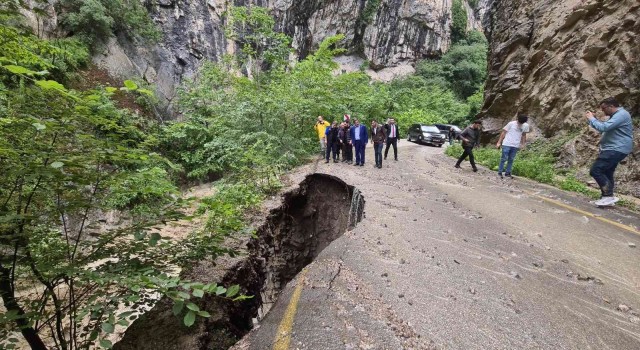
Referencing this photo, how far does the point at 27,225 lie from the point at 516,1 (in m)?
19.2

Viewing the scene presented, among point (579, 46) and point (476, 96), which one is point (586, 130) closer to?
point (579, 46)

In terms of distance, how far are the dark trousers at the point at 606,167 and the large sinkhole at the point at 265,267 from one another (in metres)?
4.45

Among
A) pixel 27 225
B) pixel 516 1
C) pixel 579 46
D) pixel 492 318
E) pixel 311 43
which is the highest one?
pixel 311 43

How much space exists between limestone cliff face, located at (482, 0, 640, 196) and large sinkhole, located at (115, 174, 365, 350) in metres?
6.89

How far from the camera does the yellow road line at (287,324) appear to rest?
9.25 feet

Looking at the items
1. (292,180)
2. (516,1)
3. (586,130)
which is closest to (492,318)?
(292,180)

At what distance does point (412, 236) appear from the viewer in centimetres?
507

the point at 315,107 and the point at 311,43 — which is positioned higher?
the point at 311,43

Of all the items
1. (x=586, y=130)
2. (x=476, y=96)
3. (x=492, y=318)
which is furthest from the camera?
(x=476, y=96)

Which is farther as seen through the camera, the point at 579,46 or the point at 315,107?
the point at 315,107

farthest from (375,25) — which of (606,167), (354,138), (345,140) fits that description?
(606,167)

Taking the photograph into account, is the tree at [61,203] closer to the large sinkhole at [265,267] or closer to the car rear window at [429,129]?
the large sinkhole at [265,267]

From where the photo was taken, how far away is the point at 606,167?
5793mm

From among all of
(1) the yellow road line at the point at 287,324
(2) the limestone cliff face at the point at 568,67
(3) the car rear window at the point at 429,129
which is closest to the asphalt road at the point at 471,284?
(1) the yellow road line at the point at 287,324
